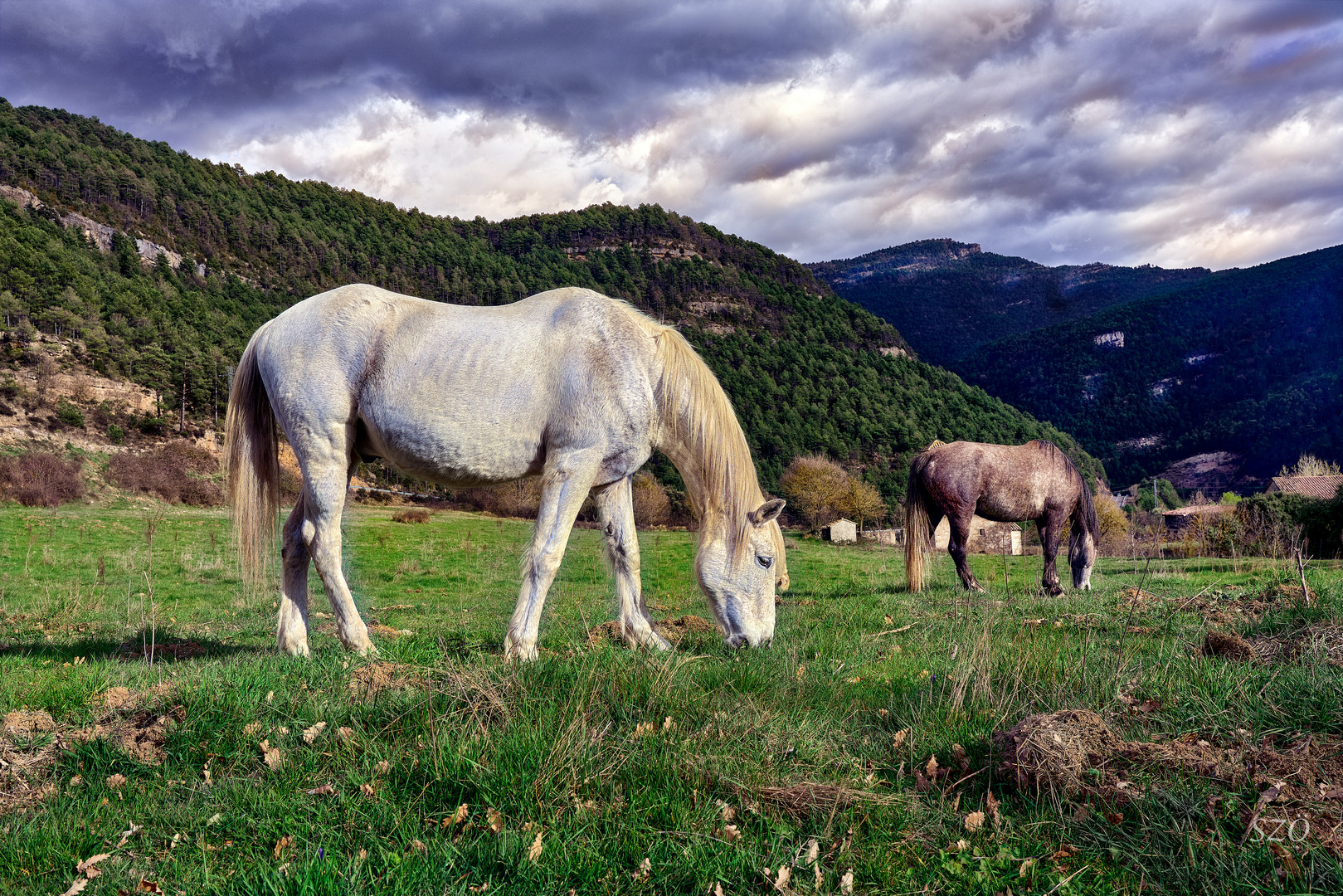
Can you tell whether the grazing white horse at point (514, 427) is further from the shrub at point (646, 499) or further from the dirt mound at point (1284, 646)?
the shrub at point (646, 499)

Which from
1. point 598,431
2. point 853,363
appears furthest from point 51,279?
point 853,363

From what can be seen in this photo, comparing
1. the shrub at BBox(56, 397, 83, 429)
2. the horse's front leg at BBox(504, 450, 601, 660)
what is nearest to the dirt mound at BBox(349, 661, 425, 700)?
the horse's front leg at BBox(504, 450, 601, 660)

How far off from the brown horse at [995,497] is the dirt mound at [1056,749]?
7236mm

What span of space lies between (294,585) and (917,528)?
26.1 feet

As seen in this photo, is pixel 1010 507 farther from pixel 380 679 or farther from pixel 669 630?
pixel 380 679

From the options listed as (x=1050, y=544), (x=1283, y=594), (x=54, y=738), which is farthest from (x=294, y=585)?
(x=1050, y=544)

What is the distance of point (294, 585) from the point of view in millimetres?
5406

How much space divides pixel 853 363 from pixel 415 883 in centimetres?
11645

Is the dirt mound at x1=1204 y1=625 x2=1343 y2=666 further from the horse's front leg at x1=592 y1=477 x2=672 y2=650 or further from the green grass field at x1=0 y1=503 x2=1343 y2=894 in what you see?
the horse's front leg at x1=592 y1=477 x2=672 y2=650

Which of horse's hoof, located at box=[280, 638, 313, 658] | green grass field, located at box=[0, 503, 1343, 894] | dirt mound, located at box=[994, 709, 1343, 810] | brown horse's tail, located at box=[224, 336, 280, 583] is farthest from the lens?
brown horse's tail, located at box=[224, 336, 280, 583]

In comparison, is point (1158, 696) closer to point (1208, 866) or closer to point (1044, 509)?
point (1208, 866)

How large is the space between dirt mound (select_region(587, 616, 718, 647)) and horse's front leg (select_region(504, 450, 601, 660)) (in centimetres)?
46

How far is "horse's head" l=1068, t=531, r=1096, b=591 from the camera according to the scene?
10.3 meters

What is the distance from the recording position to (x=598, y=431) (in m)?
4.93
